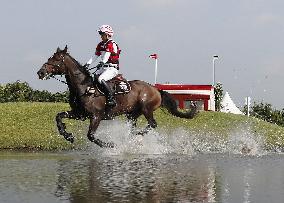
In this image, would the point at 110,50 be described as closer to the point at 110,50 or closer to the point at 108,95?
the point at 110,50

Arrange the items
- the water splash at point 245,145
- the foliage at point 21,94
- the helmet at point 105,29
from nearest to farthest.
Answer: the helmet at point 105,29
the water splash at point 245,145
the foliage at point 21,94

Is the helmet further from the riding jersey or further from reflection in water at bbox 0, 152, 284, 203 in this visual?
reflection in water at bbox 0, 152, 284, 203

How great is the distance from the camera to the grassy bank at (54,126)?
22875mm

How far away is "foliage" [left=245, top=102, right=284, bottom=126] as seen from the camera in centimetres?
5988

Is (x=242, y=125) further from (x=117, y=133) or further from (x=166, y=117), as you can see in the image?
(x=117, y=133)

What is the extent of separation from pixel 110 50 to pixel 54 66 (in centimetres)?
171

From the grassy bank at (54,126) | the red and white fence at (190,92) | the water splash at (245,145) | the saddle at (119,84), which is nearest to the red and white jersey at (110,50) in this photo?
the saddle at (119,84)

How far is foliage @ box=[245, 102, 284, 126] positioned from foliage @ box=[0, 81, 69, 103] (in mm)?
22878

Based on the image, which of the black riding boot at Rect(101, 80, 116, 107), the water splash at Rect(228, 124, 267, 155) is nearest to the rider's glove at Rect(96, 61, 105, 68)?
the black riding boot at Rect(101, 80, 116, 107)

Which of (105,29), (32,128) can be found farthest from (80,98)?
(32,128)

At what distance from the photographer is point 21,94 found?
47.7 m

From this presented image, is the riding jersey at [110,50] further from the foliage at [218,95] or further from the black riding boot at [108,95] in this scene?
the foliage at [218,95]

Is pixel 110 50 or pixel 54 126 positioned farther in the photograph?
pixel 54 126

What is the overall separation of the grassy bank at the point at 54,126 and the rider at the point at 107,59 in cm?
662
